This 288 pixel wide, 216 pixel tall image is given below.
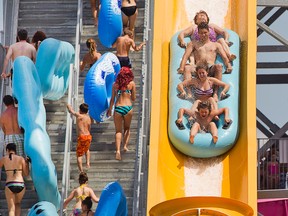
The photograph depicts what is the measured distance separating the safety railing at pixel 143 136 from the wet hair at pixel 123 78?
518 millimetres

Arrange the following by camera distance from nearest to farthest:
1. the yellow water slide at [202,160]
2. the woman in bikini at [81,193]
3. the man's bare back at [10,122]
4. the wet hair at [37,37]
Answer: the yellow water slide at [202,160], the woman in bikini at [81,193], the man's bare back at [10,122], the wet hair at [37,37]

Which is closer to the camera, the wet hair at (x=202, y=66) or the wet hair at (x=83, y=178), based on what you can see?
the wet hair at (x=83, y=178)

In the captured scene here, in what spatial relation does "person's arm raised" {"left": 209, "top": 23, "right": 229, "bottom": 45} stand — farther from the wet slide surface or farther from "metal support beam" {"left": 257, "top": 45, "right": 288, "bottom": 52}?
"metal support beam" {"left": 257, "top": 45, "right": 288, "bottom": 52}

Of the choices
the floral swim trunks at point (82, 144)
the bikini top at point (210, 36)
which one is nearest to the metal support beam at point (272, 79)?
the bikini top at point (210, 36)

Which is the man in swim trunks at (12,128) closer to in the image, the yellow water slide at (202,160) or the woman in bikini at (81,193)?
the woman in bikini at (81,193)

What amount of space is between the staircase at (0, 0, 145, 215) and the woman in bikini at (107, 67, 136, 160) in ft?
0.80

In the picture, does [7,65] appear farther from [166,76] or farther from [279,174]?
[279,174]

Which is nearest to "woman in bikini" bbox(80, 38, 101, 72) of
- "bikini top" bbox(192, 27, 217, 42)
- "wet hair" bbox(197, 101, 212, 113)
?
"bikini top" bbox(192, 27, 217, 42)

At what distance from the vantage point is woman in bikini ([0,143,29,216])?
15305 mm

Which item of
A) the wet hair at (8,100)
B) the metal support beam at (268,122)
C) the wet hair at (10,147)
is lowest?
the wet hair at (10,147)

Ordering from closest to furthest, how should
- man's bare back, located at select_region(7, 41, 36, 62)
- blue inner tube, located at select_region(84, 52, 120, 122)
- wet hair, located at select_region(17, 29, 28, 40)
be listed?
blue inner tube, located at select_region(84, 52, 120, 122)
man's bare back, located at select_region(7, 41, 36, 62)
wet hair, located at select_region(17, 29, 28, 40)

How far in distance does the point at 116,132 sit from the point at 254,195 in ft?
7.29

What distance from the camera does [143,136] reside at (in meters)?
16.0

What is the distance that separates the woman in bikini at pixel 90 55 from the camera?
16922 millimetres
